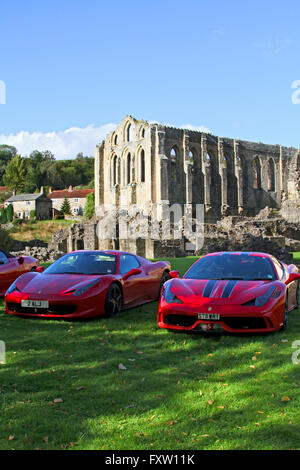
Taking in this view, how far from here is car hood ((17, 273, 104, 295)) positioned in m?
7.69

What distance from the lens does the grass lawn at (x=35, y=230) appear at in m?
63.8

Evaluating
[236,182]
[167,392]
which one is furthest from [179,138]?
[167,392]

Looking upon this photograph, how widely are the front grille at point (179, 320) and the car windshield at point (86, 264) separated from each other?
2116mm

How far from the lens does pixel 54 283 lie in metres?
7.87

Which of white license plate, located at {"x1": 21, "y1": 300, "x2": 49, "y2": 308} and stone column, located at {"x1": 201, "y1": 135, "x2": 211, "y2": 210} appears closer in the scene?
white license plate, located at {"x1": 21, "y1": 300, "x2": 49, "y2": 308}

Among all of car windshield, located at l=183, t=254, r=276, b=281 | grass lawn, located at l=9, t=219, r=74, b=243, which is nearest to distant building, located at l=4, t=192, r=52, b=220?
grass lawn, located at l=9, t=219, r=74, b=243

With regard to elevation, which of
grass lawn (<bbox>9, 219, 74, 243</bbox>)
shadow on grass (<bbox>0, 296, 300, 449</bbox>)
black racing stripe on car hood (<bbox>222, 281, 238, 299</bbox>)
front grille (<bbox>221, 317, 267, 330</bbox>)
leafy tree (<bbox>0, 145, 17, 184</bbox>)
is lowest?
shadow on grass (<bbox>0, 296, 300, 449</bbox>)

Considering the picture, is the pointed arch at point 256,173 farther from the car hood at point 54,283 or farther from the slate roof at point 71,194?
the car hood at point 54,283

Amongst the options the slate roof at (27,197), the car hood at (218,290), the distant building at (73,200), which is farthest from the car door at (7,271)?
the distant building at (73,200)

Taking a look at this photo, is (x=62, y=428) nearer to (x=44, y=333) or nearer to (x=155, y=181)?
(x=44, y=333)

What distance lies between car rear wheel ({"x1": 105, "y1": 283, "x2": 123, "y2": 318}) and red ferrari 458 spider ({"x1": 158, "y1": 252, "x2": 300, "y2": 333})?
1.20 metres

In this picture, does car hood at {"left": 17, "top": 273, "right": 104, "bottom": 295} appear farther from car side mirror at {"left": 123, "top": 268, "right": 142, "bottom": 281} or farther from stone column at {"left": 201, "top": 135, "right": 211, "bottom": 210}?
stone column at {"left": 201, "top": 135, "right": 211, "bottom": 210}

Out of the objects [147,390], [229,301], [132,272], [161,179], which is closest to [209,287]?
[229,301]
